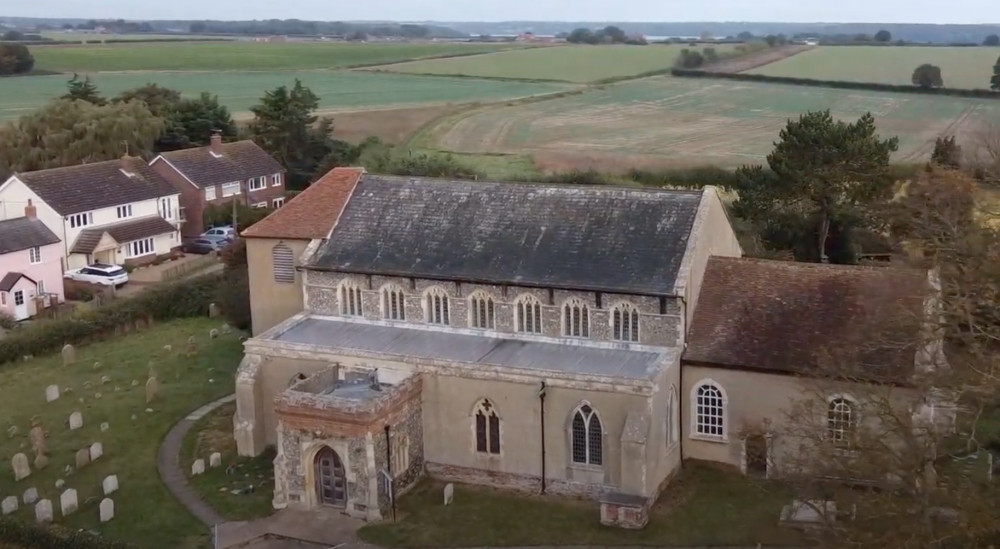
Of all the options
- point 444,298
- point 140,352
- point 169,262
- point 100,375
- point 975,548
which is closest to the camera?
point 975,548

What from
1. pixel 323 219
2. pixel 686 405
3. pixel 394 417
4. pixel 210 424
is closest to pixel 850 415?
pixel 686 405

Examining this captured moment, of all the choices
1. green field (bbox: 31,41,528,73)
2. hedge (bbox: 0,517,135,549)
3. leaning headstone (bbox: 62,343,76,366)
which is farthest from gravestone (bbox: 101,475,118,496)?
green field (bbox: 31,41,528,73)

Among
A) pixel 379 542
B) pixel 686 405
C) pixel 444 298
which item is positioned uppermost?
pixel 444 298

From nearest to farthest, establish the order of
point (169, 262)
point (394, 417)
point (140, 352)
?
point (394, 417)
point (140, 352)
point (169, 262)

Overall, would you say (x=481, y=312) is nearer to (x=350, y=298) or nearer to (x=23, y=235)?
(x=350, y=298)

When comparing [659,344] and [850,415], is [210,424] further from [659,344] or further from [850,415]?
[850,415]

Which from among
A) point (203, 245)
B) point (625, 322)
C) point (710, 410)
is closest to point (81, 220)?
point (203, 245)

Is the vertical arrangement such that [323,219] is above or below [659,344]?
above

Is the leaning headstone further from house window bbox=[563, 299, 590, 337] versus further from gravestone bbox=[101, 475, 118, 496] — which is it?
house window bbox=[563, 299, 590, 337]
